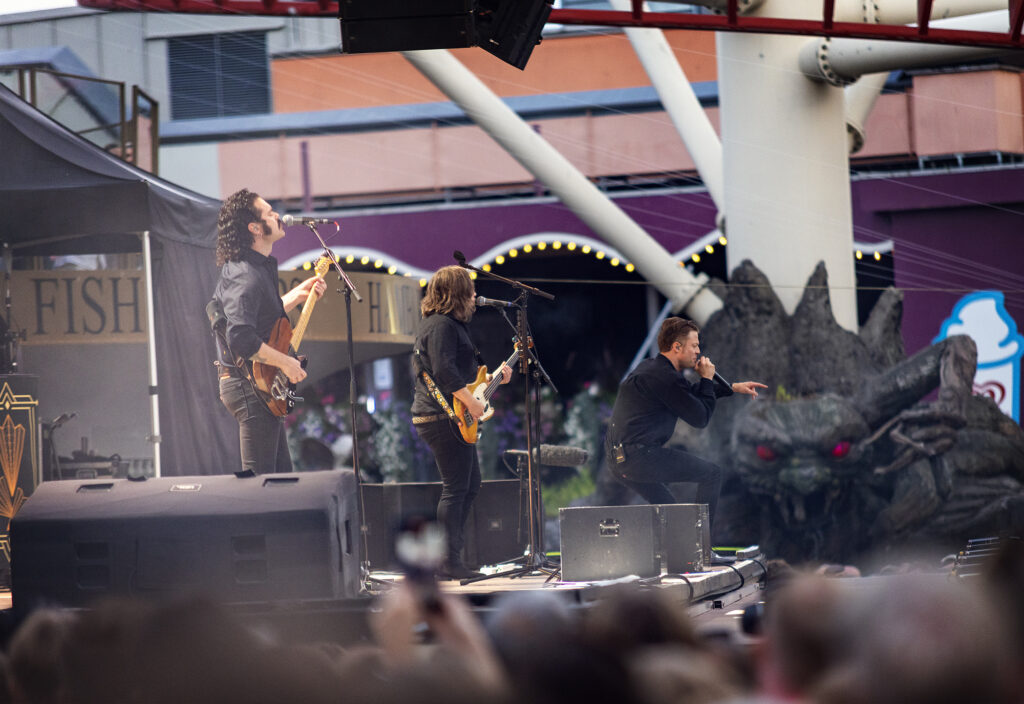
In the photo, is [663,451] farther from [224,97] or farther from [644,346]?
[224,97]

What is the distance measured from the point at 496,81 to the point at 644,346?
3.64 metres

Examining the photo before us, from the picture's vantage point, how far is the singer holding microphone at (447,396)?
Answer: 18.1ft

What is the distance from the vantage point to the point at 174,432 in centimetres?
714

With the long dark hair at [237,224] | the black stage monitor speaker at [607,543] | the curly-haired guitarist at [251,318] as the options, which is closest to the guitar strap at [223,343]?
the curly-haired guitarist at [251,318]

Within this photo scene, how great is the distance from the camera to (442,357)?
548cm

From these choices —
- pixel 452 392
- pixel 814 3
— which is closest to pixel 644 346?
pixel 814 3

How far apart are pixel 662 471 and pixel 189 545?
2.46 metres

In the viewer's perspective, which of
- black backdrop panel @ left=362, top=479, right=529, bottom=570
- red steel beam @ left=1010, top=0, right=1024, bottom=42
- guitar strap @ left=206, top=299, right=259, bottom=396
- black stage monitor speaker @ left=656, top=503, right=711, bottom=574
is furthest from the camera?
red steel beam @ left=1010, top=0, right=1024, bottom=42

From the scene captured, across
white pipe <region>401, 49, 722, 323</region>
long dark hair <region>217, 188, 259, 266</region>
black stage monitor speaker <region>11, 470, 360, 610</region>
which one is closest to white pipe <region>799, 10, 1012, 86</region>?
white pipe <region>401, 49, 722, 323</region>

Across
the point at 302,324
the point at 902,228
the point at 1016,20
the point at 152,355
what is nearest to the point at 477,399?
the point at 302,324

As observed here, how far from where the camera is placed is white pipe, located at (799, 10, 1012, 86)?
8.80 m

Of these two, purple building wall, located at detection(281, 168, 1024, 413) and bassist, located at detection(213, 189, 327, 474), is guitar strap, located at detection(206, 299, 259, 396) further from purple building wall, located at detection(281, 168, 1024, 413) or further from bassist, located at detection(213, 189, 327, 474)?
purple building wall, located at detection(281, 168, 1024, 413)

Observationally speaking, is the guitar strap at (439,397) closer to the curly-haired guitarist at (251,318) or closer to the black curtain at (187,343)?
the curly-haired guitarist at (251,318)

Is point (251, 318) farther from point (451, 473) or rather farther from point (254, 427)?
point (451, 473)
